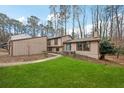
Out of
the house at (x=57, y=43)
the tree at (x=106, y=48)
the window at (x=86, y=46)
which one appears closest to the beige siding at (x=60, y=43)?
the house at (x=57, y=43)

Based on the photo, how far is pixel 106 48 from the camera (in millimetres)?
10297

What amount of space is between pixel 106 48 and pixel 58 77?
17.9 ft

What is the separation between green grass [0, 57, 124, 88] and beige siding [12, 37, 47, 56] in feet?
16.1

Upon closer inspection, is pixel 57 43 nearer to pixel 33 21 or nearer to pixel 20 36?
pixel 20 36

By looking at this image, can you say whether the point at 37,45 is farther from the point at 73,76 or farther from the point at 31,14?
the point at 73,76

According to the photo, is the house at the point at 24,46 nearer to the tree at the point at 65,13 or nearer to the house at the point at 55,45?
the house at the point at 55,45

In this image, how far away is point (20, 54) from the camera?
37.2 ft

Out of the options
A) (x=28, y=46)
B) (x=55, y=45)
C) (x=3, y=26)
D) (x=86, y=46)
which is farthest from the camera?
(x=55, y=45)

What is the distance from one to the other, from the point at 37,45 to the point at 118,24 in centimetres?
502

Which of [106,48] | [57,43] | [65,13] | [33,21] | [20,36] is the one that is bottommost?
[106,48]

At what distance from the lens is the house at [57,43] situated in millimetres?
12192

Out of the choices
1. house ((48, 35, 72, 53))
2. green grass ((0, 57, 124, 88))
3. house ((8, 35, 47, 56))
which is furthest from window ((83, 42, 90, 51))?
green grass ((0, 57, 124, 88))

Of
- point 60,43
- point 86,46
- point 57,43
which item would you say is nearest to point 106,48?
point 86,46

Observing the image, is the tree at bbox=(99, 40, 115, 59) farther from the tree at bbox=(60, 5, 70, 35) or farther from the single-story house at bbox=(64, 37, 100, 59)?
the tree at bbox=(60, 5, 70, 35)
